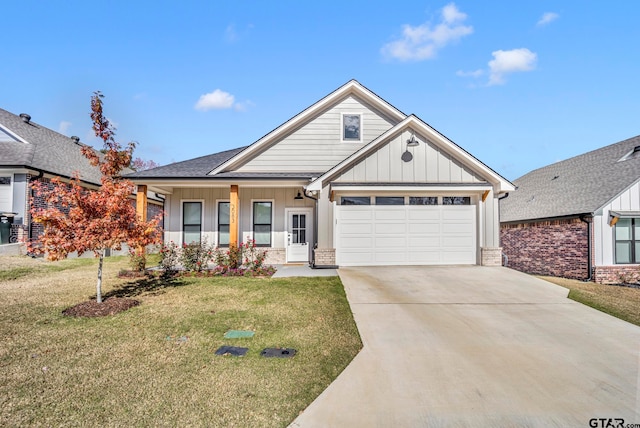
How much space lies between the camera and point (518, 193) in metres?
21.1

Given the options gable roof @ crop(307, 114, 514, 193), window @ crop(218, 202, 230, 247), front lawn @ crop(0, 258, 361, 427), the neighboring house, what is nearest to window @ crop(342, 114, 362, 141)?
gable roof @ crop(307, 114, 514, 193)

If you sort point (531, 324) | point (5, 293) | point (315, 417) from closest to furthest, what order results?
point (315, 417) → point (531, 324) → point (5, 293)

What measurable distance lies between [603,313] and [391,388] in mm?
5869

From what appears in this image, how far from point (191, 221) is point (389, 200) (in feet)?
27.3

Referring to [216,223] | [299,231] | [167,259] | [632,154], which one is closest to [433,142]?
[299,231]

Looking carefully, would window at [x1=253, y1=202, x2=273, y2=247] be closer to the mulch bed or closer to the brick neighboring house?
the mulch bed

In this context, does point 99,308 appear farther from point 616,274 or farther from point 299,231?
point 616,274

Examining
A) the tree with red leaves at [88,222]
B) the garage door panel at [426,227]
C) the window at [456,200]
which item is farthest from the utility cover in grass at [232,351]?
the window at [456,200]

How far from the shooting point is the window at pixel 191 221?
14023 mm

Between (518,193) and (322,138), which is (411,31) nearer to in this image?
(322,138)

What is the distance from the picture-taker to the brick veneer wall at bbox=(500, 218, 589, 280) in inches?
547

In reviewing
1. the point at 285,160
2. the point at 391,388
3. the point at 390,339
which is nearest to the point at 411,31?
the point at 285,160

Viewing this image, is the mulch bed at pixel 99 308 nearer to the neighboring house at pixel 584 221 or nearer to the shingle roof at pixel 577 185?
the shingle roof at pixel 577 185

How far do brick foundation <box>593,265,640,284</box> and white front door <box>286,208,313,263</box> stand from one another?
459 inches
